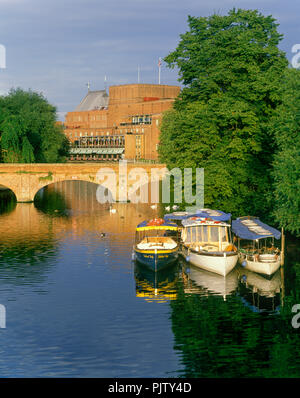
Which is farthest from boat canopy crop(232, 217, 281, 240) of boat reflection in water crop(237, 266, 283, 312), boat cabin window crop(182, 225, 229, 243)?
boat reflection in water crop(237, 266, 283, 312)

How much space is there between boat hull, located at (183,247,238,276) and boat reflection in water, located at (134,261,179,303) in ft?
6.86

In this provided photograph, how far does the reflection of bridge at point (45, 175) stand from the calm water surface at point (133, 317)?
1253 inches

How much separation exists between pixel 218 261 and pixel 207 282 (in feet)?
5.92

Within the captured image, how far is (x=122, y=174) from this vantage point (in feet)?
301

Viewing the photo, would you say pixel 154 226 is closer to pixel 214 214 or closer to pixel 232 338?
pixel 214 214

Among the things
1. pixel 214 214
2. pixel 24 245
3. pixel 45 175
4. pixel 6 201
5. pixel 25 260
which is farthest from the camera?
pixel 6 201

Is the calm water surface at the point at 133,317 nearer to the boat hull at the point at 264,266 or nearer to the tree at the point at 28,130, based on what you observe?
the boat hull at the point at 264,266

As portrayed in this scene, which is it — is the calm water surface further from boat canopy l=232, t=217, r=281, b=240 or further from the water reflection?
the water reflection

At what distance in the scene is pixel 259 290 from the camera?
133ft

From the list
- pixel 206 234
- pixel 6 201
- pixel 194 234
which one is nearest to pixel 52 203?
pixel 6 201

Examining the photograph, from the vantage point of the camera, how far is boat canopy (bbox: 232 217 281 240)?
4566 centimetres

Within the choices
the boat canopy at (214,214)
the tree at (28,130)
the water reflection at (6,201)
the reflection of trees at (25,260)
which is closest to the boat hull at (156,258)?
the boat canopy at (214,214)
